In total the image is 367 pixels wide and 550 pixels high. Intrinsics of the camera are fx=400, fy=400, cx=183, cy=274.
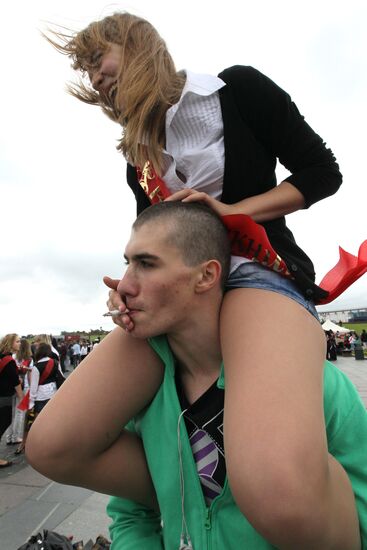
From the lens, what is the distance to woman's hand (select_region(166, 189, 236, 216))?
1.59m

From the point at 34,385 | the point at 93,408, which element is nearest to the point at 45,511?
the point at 93,408

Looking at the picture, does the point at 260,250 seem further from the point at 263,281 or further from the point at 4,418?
the point at 4,418

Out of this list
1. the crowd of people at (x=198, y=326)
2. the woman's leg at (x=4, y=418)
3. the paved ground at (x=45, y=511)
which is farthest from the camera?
the woman's leg at (x=4, y=418)

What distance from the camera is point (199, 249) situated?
5.18 feet

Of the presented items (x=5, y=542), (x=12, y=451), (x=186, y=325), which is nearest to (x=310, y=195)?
(x=186, y=325)

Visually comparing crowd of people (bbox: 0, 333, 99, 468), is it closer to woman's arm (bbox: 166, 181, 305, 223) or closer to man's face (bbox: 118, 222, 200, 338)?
man's face (bbox: 118, 222, 200, 338)

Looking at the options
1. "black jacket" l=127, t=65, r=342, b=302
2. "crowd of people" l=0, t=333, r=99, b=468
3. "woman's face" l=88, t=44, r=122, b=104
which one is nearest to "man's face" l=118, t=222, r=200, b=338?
"black jacket" l=127, t=65, r=342, b=302

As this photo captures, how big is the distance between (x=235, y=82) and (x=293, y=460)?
1543mm

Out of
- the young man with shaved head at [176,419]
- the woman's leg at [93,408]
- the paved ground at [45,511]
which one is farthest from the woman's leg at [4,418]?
the woman's leg at [93,408]

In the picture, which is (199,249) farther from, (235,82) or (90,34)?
(90,34)

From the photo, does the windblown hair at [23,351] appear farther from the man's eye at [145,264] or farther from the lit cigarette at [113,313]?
the man's eye at [145,264]

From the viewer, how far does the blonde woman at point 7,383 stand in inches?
252

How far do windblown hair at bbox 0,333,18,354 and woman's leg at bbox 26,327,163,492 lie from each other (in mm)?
6165

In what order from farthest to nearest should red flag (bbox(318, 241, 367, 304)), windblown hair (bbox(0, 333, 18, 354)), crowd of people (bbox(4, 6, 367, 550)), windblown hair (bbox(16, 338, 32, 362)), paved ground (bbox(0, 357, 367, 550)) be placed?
windblown hair (bbox(16, 338, 32, 362))
windblown hair (bbox(0, 333, 18, 354))
paved ground (bbox(0, 357, 367, 550))
red flag (bbox(318, 241, 367, 304))
crowd of people (bbox(4, 6, 367, 550))
